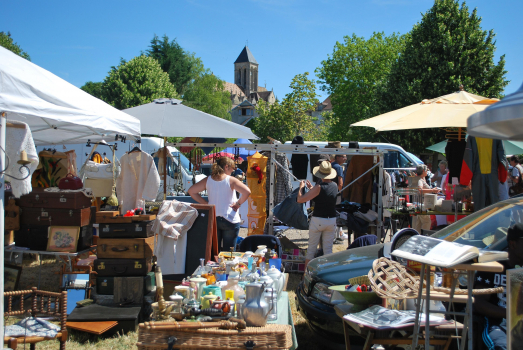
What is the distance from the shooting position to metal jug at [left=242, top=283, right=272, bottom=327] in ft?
9.39

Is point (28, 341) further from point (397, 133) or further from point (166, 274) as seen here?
point (397, 133)

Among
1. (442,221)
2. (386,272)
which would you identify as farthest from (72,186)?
(442,221)

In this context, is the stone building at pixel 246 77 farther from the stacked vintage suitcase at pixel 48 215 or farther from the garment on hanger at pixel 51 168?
the stacked vintage suitcase at pixel 48 215

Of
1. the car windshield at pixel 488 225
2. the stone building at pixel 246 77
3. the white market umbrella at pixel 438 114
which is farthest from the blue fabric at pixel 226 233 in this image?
the stone building at pixel 246 77

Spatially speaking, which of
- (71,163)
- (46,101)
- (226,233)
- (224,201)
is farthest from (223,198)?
(71,163)

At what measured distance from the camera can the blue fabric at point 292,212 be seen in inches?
282

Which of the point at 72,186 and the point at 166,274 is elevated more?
the point at 72,186

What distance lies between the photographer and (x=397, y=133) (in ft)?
69.4

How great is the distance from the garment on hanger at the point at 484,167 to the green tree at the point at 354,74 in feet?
86.4

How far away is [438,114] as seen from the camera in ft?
18.9

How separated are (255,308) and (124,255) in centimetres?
262

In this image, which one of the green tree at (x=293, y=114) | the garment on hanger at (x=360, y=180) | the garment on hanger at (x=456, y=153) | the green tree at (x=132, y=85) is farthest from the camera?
the green tree at (x=293, y=114)

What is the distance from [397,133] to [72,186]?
18200mm

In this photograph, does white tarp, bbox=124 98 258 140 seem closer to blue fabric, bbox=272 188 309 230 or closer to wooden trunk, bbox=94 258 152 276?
blue fabric, bbox=272 188 309 230
